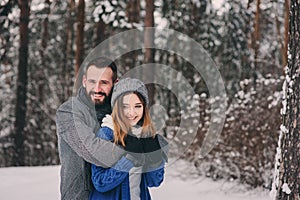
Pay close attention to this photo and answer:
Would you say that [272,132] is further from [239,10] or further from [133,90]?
[239,10]

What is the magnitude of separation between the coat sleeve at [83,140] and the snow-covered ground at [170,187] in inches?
154

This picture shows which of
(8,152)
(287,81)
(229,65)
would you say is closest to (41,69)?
(8,152)

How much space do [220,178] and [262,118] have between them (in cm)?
119

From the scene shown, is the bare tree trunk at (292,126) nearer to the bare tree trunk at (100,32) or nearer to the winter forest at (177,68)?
the winter forest at (177,68)

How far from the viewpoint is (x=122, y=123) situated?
276 centimetres

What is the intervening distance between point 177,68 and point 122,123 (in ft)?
39.6

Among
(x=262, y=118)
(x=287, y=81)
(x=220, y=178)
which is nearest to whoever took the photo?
(x=287, y=81)

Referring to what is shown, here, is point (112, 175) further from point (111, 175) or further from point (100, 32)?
point (100, 32)

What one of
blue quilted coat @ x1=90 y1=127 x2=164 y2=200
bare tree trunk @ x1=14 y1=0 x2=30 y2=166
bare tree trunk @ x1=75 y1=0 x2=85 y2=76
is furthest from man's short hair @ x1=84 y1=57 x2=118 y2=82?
bare tree trunk @ x1=14 y1=0 x2=30 y2=166

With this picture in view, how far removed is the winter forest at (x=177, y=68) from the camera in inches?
309

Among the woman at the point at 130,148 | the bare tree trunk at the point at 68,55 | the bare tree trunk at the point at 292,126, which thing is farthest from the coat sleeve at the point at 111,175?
the bare tree trunk at the point at 68,55

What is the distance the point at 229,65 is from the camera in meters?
15.3

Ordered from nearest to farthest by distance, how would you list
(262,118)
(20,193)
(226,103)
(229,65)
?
(20,193)
(262,118)
(226,103)
(229,65)

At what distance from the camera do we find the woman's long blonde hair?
2.74 meters
